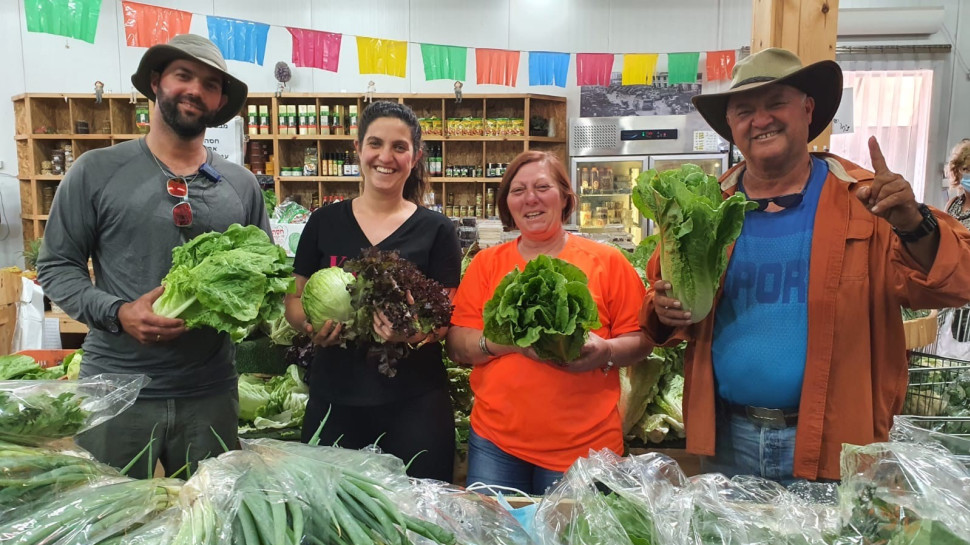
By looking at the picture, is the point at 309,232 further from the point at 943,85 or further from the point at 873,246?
the point at 943,85

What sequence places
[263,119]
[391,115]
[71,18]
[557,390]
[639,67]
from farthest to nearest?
[263,119] < [639,67] < [71,18] < [391,115] < [557,390]

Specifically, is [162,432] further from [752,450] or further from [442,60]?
[442,60]

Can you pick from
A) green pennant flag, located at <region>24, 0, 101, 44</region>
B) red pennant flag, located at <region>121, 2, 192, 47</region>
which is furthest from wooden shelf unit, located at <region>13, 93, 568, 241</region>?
green pennant flag, located at <region>24, 0, 101, 44</region>

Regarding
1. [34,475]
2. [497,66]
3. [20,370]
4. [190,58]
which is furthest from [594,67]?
[34,475]

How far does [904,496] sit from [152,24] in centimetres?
560

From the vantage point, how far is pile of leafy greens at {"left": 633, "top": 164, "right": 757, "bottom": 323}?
5.95ft

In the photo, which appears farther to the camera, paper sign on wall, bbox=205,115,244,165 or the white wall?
the white wall

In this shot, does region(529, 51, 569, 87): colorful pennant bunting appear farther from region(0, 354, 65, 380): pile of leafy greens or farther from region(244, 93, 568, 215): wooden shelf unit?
region(0, 354, 65, 380): pile of leafy greens

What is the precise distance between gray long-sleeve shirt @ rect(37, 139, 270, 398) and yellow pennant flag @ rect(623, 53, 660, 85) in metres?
6.23

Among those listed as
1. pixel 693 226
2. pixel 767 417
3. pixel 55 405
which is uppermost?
pixel 693 226

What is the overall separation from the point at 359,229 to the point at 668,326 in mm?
1187

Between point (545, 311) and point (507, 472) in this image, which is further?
point (507, 472)

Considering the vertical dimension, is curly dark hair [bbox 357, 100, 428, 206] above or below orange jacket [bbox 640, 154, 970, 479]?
above

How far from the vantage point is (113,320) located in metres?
2.00
